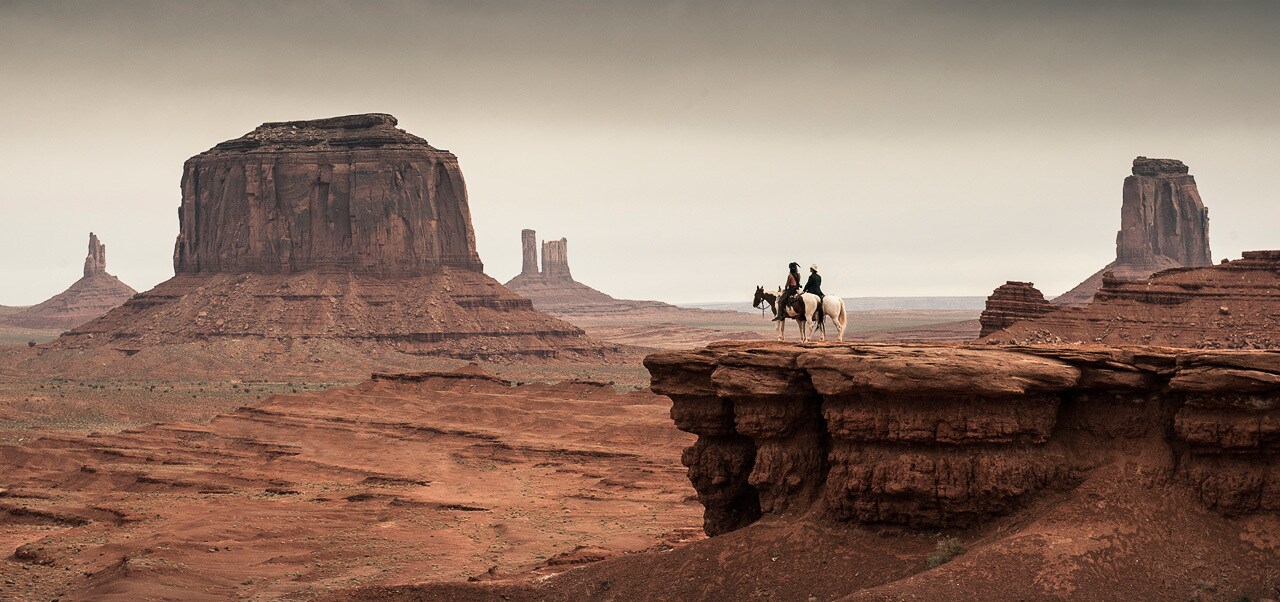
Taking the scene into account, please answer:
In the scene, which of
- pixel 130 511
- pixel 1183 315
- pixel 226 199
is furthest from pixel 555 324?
pixel 130 511

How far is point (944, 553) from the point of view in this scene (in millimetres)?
25031

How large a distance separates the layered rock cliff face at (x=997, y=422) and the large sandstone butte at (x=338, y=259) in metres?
105

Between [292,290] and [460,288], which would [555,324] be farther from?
[292,290]

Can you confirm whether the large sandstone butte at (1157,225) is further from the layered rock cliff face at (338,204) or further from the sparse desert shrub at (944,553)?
the sparse desert shrub at (944,553)

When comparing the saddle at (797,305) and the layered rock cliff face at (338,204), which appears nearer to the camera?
the saddle at (797,305)

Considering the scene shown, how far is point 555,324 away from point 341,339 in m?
21.0

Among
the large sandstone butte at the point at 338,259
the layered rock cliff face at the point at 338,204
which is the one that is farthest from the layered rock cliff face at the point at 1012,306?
the layered rock cliff face at the point at 338,204

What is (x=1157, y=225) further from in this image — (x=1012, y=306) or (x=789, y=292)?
(x=789, y=292)

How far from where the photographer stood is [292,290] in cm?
13762

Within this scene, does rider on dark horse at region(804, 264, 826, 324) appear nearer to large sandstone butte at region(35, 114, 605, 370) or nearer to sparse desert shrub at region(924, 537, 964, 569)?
sparse desert shrub at region(924, 537, 964, 569)

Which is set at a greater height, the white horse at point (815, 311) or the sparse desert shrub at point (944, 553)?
the white horse at point (815, 311)

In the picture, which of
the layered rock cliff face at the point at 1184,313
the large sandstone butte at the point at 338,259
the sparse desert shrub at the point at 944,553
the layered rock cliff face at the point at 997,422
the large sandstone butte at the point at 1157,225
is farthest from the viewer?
the large sandstone butte at the point at 1157,225

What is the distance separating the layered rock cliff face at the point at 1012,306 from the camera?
249 ft

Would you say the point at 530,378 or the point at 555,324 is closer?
the point at 530,378
